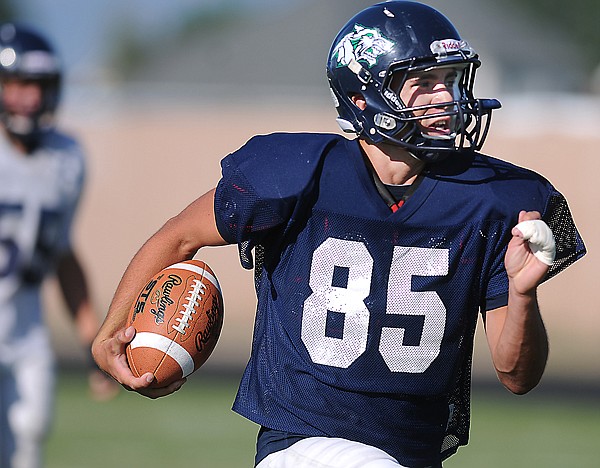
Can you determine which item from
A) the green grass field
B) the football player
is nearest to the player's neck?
the football player

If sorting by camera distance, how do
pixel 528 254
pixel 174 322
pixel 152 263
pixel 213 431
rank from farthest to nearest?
pixel 213 431 < pixel 152 263 < pixel 174 322 < pixel 528 254

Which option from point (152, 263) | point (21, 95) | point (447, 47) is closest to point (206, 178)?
point (21, 95)

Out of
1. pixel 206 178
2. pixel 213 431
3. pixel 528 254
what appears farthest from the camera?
pixel 206 178

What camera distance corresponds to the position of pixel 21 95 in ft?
19.2

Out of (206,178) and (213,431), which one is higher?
(213,431)

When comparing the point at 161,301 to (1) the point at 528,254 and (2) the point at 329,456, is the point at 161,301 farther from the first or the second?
(1) the point at 528,254

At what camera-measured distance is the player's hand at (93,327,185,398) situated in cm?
330

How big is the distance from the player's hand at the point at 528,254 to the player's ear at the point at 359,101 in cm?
60

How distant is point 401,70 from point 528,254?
65 cm

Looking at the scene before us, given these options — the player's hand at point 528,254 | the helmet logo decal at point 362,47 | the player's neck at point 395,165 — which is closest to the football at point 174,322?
the player's neck at point 395,165

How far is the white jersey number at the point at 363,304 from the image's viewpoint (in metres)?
3.28

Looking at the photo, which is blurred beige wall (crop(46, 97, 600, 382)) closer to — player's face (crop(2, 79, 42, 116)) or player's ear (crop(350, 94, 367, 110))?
player's face (crop(2, 79, 42, 116))

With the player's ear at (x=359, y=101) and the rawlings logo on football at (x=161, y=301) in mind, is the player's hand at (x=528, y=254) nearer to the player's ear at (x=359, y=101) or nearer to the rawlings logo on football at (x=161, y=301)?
the player's ear at (x=359, y=101)

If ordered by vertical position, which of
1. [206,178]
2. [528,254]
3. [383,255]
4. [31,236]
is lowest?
[206,178]
